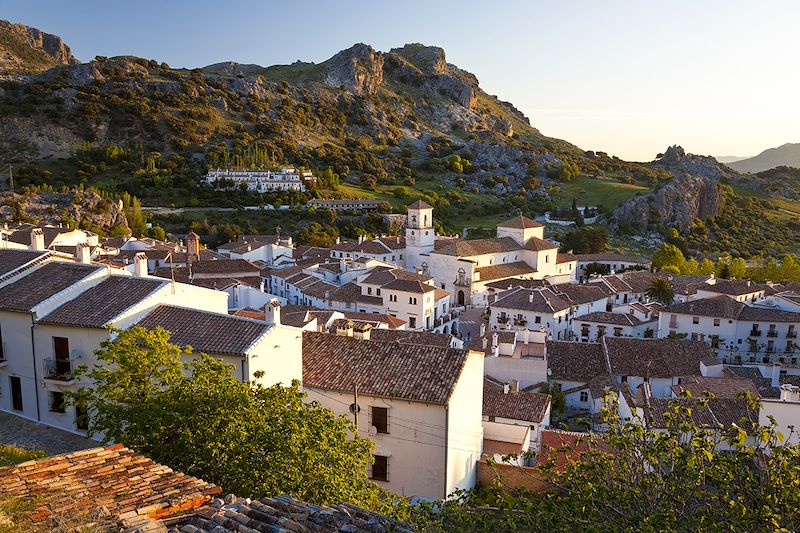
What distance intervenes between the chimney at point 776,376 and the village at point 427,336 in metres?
0.09

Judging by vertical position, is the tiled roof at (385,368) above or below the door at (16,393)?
above

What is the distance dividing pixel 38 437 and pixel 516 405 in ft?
54.2

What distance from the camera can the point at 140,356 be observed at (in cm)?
1206

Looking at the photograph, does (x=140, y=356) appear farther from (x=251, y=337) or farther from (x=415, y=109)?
(x=415, y=109)

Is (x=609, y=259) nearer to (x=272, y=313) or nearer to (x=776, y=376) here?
(x=776, y=376)

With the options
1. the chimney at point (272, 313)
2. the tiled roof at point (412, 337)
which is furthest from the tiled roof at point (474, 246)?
the chimney at point (272, 313)

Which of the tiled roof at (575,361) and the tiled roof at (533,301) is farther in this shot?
the tiled roof at (533,301)

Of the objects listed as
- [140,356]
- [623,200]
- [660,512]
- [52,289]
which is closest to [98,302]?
[52,289]

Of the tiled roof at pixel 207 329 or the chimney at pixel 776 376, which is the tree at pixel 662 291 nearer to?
the chimney at pixel 776 376

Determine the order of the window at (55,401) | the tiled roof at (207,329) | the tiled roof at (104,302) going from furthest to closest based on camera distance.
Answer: the window at (55,401), the tiled roof at (104,302), the tiled roof at (207,329)

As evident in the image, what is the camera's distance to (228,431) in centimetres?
1037

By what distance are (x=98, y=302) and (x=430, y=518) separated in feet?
40.2

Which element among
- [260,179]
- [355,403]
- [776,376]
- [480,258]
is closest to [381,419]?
[355,403]

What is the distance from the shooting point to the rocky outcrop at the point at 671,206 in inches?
4345
